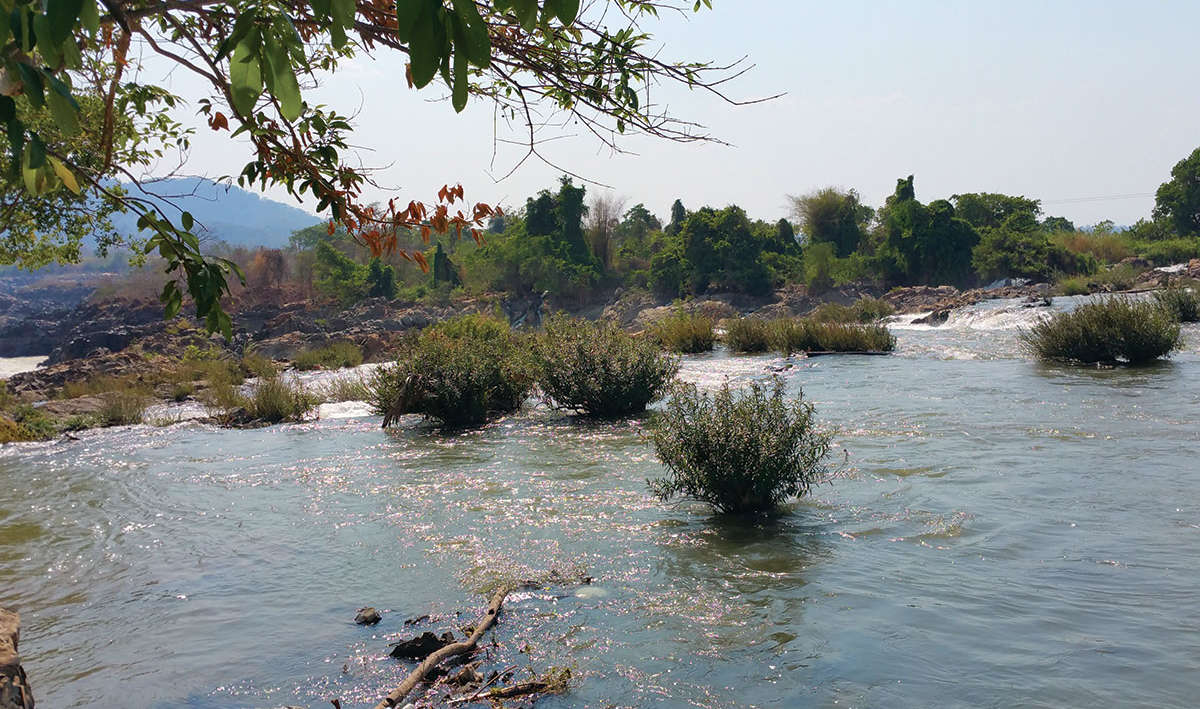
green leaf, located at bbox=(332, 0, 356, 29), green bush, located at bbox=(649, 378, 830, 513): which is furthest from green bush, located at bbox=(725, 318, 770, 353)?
green leaf, located at bbox=(332, 0, 356, 29)

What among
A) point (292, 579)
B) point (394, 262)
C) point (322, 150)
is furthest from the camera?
point (394, 262)

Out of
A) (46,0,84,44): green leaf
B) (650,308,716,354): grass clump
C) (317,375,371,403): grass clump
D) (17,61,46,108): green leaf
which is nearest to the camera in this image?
(46,0,84,44): green leaf

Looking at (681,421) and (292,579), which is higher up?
(681,421)

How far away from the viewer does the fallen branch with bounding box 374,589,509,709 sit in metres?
3.63

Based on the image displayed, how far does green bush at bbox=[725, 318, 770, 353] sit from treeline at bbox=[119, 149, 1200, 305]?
83.1 feet

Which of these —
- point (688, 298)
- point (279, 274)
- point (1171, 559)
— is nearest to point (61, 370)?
point (1171, 559)

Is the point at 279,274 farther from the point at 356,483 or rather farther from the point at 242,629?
the point at 242,629

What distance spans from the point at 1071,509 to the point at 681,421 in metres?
3.14

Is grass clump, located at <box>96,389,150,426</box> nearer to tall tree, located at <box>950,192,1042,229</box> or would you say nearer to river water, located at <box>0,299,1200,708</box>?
river water, located at <box>0,299,1200,708</box>

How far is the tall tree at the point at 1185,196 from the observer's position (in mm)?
53219

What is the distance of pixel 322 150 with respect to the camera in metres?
3.77

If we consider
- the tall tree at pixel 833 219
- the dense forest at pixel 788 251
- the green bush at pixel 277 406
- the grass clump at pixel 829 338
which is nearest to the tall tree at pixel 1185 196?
the dense forest at pixel 788 251

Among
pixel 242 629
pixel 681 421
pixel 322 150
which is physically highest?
pixel 322 150

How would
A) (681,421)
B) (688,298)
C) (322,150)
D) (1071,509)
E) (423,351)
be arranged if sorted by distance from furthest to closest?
(688,298) < (423,351) < (681,421) < (1071,509) < (322,150)
